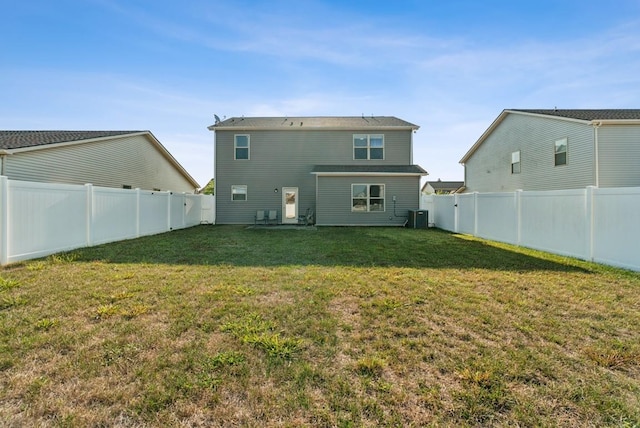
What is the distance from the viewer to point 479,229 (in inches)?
439

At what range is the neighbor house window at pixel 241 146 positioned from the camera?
1688cm

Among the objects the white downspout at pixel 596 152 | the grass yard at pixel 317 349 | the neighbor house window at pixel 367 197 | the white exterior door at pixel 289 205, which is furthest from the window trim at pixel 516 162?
the grass yard at pixel 317 349

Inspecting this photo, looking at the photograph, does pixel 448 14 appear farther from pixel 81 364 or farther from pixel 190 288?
pixel 81 364

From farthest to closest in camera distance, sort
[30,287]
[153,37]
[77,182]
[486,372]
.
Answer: [77,182] < [153,37] < [30,287] < [486,372]

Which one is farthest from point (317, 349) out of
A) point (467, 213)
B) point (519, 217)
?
point (467, 213)

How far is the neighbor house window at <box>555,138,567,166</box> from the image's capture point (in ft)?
42.9

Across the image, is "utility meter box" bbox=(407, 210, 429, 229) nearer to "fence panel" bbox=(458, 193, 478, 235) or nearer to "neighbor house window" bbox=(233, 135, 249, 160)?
"fence panel" bbox=(458, 193, 478, 235)

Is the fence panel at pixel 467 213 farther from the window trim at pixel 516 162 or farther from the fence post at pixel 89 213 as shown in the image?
the fence post at pixel 89 213

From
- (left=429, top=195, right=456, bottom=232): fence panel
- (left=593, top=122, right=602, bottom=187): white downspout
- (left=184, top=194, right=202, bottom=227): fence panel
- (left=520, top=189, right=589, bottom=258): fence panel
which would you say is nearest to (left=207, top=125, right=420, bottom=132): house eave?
(left=184, top=194, right=202, bottom=227): fence panel

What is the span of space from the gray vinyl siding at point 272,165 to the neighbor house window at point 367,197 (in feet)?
6.39

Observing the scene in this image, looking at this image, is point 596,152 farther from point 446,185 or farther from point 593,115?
point 446,185

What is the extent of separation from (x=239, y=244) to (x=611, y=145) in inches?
575

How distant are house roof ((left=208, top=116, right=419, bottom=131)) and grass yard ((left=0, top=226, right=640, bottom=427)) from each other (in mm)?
12717

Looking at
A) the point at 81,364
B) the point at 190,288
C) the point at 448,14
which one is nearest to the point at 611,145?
the point at 448,14
